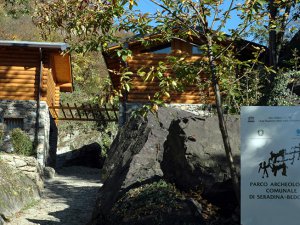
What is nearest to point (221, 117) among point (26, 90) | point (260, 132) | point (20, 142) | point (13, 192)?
point (260, 132)

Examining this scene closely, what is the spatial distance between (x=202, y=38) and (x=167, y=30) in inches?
31.4

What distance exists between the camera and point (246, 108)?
515 centimetres

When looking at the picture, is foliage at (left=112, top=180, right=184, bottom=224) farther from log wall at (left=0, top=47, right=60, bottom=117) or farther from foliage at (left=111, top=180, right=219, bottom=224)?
log wall at (left=0, top=47, right=60, bottom=117)

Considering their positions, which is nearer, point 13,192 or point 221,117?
point 221,117

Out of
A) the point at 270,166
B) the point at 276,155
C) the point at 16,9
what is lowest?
the point at 270,166

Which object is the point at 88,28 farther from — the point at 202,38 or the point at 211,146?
the point at 211,146

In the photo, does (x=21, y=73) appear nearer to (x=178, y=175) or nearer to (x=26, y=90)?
(x=26, y=90)

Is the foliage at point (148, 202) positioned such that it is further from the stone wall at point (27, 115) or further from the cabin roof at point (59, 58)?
the stone wall at point (27, 115)

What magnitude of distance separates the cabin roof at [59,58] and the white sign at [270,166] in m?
8.32

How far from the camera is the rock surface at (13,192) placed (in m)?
10.4

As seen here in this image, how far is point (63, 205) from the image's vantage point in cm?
1289

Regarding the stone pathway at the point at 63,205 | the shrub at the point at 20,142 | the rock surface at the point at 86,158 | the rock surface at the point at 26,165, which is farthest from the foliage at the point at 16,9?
the rock surface at the point at 26,165

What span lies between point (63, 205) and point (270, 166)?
8772mm

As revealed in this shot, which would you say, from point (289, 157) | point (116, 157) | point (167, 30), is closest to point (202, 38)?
point (167, 30)
